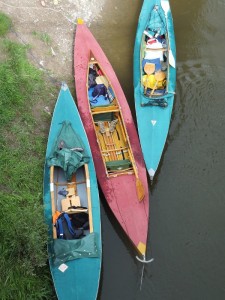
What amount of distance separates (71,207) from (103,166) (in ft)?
4.52

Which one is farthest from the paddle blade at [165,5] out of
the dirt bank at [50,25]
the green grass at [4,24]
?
the green grass at [4,24]

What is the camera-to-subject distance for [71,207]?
30.6 ft

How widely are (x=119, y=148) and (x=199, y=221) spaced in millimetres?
2725

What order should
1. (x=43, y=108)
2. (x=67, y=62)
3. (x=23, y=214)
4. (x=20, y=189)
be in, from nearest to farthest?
(x=23, y=214)
(x=20, y=189)
(x=43, y=108)
(x=67, y=62)

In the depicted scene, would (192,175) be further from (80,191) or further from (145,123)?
(80,191)

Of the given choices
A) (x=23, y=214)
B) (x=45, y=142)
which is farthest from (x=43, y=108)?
(x=23, y=214)

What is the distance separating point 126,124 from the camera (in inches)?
429

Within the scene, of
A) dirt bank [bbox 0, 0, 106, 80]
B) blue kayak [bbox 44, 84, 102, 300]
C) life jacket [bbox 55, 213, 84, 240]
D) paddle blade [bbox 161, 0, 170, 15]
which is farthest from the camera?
paddle blade [bbox 161, 0, 170, 15]

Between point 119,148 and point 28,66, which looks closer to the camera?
point 119,148

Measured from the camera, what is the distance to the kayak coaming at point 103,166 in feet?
30.7

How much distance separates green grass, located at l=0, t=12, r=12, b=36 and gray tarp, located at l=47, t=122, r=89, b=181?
12.4 ft

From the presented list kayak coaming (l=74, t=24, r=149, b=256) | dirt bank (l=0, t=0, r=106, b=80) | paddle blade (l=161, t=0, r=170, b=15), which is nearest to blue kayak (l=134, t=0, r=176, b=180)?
paddle blade (l=161, t=0, r=170, b=15)

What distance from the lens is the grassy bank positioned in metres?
8.17

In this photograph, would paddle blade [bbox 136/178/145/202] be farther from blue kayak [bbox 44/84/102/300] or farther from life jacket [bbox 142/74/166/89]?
life jacket [bbox 142/74/166/89]
